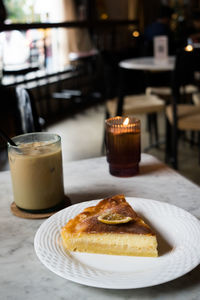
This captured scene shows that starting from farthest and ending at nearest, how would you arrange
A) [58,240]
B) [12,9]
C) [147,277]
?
[12,9] < [58,240] < [147,277]

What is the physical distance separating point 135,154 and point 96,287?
0.47 metres

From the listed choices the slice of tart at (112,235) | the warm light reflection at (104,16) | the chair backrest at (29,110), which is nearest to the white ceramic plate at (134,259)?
the slice of tart at (112,235)

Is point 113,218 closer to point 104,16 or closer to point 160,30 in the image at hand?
point 160,30

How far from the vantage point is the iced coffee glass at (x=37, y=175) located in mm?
707

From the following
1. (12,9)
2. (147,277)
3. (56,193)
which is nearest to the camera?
(147,277)

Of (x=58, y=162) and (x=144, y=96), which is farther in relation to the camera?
(x=144, y=96)

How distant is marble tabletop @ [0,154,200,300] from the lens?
0.50 meters

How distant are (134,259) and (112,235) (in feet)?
0.17

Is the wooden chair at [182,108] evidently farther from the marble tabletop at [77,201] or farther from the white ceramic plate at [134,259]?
the white ceramic plate at [134,259]

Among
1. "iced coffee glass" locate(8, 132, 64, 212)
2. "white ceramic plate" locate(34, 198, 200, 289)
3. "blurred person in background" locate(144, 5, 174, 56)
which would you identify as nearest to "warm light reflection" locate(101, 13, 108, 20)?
"blurred person in background" locate(144, 5, 174, 56)

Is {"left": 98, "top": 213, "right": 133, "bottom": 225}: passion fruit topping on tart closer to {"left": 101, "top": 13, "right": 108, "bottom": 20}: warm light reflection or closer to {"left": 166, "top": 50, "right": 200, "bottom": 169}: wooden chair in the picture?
{"left": 166, "top": 50, "right": 200, "bottom": 169}: wooden chair

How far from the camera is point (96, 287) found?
1.67 ft

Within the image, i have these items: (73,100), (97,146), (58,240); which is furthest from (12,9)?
(58,240)

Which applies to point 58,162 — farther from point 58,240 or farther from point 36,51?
point 36,51
